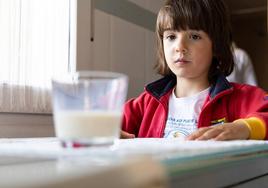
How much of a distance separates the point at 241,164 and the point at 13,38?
123cm

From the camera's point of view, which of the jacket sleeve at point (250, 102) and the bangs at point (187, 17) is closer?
the jacket sleeve at point (250, 102)

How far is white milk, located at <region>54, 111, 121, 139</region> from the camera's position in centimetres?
41

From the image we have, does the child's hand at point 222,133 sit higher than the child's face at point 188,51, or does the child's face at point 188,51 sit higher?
the child's face at point 188,51

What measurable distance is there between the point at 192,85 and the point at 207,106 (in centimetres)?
18

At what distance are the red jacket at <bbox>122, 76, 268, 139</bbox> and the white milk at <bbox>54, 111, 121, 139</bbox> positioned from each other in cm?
61

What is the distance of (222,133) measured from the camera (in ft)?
2.31

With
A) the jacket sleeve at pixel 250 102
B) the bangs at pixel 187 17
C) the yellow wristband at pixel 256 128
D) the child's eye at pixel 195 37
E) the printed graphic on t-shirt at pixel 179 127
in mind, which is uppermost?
the bangs at pixel 187 17

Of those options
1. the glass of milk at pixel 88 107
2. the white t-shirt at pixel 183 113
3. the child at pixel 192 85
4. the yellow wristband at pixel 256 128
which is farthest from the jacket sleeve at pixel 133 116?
the glass of milk at pixel 88 107

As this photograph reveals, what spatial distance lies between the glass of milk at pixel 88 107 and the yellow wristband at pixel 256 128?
49 cm

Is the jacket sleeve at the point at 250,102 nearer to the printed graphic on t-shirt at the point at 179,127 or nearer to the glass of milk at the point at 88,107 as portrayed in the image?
the printed graphic on t-shirt at the point at 179,127

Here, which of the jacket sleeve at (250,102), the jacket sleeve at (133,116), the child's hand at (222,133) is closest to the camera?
the child's hand at (222,133)

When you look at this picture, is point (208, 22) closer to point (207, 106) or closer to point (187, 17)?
point (187, 17)

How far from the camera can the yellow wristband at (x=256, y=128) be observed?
85 cm

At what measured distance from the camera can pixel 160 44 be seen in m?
1.38
